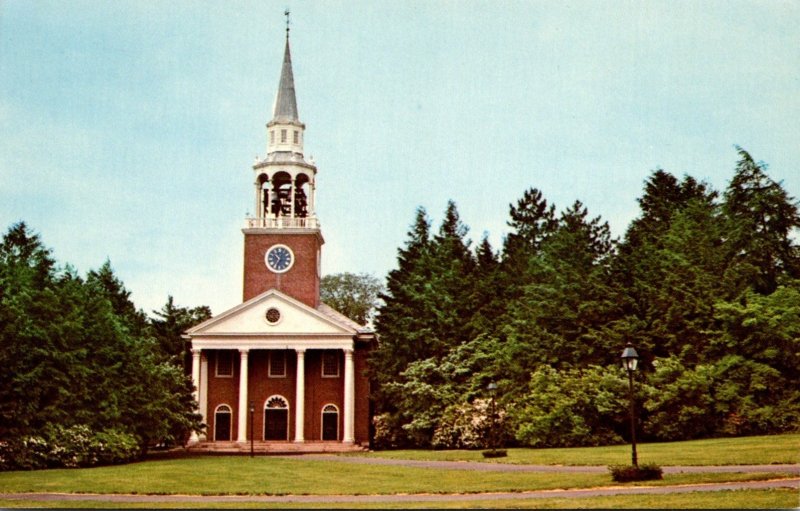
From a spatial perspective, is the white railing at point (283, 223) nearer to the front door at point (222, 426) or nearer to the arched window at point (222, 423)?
the arched window at point (222, 423)

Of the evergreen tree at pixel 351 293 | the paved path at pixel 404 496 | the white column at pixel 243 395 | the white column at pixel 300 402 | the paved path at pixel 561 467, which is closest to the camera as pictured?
the paved path at pixel 404 496

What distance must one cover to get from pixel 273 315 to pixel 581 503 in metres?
41.1

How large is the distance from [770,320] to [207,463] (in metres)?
24.1

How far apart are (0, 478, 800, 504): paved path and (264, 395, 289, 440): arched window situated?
115ft

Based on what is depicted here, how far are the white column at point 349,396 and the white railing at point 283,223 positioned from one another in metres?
8.39

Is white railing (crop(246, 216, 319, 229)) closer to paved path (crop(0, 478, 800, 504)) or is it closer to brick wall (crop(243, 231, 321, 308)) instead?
brick wall (crop(243, 231, 321, 308))

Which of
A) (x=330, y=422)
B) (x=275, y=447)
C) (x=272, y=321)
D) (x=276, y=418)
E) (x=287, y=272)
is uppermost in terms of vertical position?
(x=287, y=272)

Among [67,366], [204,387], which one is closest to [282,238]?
[204,387]

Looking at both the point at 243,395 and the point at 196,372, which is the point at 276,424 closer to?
the point at 243,395

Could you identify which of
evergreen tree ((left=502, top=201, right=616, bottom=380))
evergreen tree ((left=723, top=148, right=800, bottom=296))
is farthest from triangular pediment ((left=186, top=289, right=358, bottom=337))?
evergreen tree ((left=723, top=148, right=800, bottom=296))

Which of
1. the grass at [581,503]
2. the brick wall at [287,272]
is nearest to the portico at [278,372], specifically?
the brick wall at [287,272]

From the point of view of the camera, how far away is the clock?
59.2 meters

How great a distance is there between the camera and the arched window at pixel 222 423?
57500mm

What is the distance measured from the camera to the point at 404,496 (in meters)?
21.2
